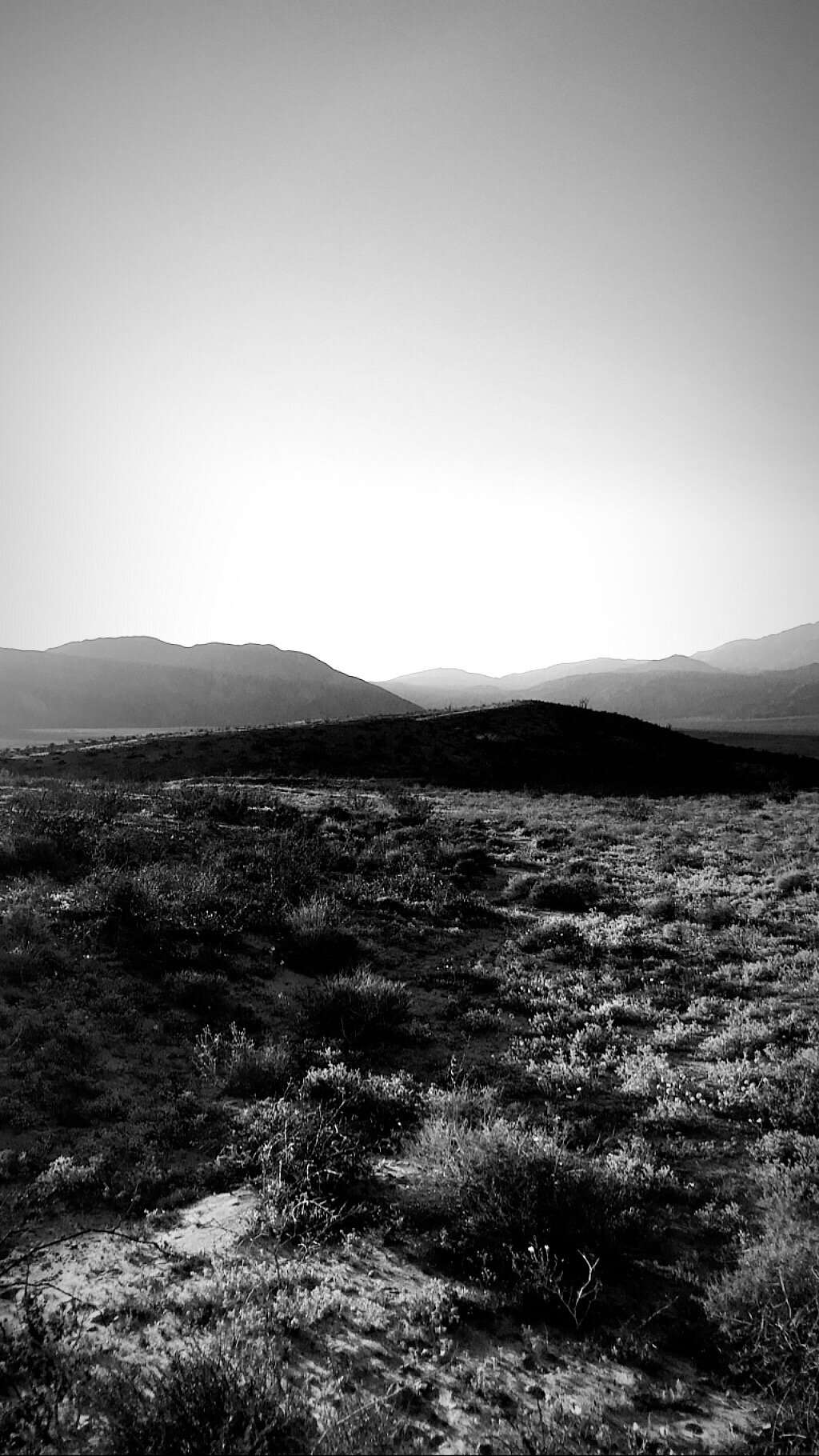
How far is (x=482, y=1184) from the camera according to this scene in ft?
17.0

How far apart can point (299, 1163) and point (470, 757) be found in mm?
42087

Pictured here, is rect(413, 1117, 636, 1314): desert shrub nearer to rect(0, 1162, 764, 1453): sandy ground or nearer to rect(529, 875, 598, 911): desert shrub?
rect(0, 1162, 764, 1453): sandy ground

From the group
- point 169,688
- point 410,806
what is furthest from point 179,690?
point 410,806

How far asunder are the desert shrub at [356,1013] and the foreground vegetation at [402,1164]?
40 millimetres

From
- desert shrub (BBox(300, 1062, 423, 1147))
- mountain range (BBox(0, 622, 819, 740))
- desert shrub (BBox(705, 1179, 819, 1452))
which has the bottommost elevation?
desert shrub (BBox(300, 1062, 423, 1147))

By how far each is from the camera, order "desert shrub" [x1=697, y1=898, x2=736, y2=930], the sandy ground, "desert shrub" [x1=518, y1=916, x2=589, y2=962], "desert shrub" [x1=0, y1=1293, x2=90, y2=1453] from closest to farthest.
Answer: "desert shrub" [x1=0, y1=1293, x2=90, y2=1453], the sandy ground, "desert shrub" [x1=518, y1=916, x2=589, y2=962], "desert shrub" [x1=697, y1=898, x2=736, y2=930]

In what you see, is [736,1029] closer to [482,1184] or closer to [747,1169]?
[747,1169]

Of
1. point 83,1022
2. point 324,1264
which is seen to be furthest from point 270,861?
point 324,1264

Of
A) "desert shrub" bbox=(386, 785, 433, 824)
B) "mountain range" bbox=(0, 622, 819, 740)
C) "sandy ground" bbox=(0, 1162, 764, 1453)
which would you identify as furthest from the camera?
"mountain range" bbox=(0, 622, 819, 740)

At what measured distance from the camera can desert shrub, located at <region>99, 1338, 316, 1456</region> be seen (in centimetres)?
332

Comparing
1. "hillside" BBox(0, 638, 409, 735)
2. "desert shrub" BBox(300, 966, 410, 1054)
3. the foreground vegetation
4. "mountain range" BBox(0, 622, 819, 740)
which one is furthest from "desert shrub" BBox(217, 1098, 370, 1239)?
"hillside" BBox(0, 638, 409, 735)

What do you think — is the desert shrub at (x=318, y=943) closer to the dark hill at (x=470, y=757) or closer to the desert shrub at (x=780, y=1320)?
the desert shrub at (x=780, y=1320)

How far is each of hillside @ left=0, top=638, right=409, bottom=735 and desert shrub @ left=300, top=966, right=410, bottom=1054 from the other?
326 feet

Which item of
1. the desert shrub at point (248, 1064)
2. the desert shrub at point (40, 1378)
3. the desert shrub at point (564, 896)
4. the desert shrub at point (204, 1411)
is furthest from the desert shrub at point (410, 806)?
the desert shrub at point (204, 1411)
